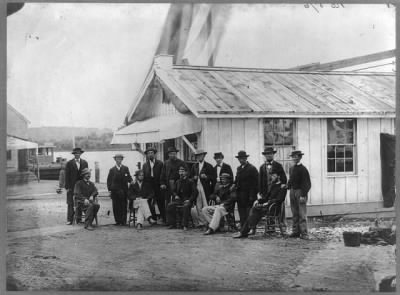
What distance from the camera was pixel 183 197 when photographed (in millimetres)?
5602

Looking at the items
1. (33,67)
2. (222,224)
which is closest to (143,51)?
(33,67)

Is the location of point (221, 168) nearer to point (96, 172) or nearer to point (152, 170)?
point (152, 170)

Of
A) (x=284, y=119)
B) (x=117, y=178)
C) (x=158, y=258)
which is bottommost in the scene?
(x=158, y=258)

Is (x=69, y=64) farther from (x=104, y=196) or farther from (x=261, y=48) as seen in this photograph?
(x=261, y=48)

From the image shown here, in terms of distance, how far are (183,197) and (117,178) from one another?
852 mm

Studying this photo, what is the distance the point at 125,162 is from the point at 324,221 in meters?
2.63

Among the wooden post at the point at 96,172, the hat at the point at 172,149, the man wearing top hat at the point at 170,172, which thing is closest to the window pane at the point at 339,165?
the man wearing top hat at the point at 170,172

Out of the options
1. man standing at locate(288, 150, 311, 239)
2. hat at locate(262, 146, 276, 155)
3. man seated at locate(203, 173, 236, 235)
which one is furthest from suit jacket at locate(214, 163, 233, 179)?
man standing at locate(288, 150, 311, 239)

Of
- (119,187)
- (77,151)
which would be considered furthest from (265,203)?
(77,151)

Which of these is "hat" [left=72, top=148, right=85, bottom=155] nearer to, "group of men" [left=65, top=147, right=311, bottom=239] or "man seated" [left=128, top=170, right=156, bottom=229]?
"group of men" [left=65, top=147, right=311, bottom=239]

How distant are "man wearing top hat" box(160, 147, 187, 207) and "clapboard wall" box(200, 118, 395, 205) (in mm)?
393

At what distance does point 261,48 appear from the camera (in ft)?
18.0

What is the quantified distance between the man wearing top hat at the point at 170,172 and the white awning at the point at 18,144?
160 centimetres

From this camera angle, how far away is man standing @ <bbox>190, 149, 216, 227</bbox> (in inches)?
216
